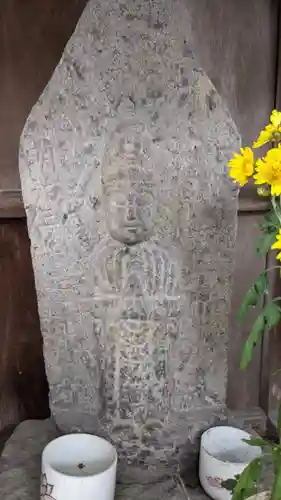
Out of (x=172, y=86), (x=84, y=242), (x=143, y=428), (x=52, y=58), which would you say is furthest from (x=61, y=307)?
(x=52, y=58)

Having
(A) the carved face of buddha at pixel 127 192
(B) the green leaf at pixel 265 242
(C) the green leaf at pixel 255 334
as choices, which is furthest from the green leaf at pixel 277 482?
(A) the carved face of buddha at pixel 127 192

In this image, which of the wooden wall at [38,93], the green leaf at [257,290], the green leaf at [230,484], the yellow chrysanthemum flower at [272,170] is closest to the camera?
the yellow chrysanthemum flower at [272,170]

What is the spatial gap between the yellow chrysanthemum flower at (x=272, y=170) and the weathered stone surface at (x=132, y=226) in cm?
33

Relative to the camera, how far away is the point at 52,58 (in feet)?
4.43

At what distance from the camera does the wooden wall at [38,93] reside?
1.34 meters

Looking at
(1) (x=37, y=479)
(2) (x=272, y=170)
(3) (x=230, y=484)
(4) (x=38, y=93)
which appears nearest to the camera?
(2) (x=272, y=170)

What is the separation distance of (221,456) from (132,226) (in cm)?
45

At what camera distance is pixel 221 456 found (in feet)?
3.79

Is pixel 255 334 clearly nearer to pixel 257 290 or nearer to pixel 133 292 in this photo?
pixel 257 290

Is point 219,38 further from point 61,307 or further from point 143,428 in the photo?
point 143,428

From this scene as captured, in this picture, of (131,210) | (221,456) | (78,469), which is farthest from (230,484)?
(131,210)

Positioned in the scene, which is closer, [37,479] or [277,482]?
[277,482]

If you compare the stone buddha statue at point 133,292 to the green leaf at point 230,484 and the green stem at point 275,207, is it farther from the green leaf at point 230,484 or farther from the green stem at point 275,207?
the green stem at point 275,207

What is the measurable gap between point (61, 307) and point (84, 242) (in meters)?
0.12
